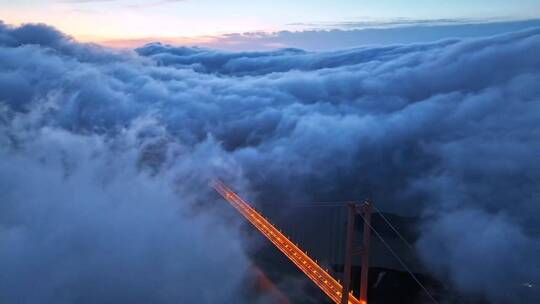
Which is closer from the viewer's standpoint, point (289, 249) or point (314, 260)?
point (289, 249)

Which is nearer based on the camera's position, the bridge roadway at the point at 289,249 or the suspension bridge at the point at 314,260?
the suspension bridge at the point at 314,260

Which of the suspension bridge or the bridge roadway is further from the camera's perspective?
the bridge roadway

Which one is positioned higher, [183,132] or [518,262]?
[183,132]

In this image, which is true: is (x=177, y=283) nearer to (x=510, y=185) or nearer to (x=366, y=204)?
(x=366, y=204)

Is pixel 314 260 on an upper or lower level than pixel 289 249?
lower

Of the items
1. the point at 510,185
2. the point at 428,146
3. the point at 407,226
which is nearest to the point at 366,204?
the point at 407,226

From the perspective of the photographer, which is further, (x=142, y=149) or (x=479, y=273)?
(x=142, y=149)
